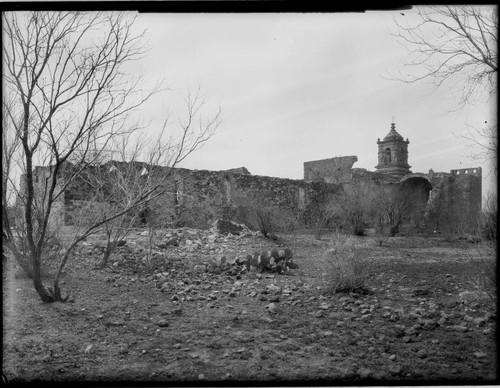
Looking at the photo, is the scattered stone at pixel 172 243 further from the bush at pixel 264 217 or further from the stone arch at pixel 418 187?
the stone arch at pixel 418 187

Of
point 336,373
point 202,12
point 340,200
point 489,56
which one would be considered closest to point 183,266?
point 336,373

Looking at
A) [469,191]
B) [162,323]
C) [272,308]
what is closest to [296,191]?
[469,191]

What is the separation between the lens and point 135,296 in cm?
325

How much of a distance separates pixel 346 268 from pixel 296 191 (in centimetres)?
283

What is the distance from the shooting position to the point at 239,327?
290 cm

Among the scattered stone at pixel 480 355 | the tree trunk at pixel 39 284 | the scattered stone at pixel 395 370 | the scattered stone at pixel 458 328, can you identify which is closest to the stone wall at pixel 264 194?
the tree trunk at pixel 39 284

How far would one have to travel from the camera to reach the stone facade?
3398 millimetres

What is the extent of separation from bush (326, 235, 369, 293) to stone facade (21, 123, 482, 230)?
0.91 m

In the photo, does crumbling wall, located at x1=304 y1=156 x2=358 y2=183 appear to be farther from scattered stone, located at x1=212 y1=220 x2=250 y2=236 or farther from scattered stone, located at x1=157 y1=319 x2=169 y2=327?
scattered stone, located at x1=157 y1=319 x2=169 y2=327

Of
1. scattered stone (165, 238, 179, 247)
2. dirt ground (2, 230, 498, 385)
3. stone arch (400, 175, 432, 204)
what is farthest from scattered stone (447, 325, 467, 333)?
stone arch (400, 175, 432, 204)

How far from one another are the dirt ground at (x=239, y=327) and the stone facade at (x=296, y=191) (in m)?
0.47

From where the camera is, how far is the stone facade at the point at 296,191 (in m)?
3.40

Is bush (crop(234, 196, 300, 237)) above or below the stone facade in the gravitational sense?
below

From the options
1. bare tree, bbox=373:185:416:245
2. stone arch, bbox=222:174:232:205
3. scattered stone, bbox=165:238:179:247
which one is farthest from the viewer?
stone arch, bbox=222:174:232:205
